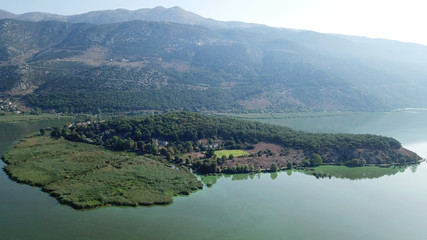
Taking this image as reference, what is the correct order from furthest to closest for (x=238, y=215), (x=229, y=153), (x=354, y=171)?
(x=229, y=153) → (x=354, y=171) → (x=238, y=215)

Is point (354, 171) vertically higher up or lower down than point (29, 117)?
higher up

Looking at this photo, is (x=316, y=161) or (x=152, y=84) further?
(x=152, y=84)

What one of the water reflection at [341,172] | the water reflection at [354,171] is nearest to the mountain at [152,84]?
the water reflection at [341,172]

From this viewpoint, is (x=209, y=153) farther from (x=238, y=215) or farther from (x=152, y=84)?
(x=152, y=84)

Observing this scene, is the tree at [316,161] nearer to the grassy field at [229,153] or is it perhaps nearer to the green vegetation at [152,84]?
the grassy field at [229,153]

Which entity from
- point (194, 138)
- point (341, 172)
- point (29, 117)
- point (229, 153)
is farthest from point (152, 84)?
point (341, 172)

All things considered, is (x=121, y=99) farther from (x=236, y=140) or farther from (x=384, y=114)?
(x=384, y=114)

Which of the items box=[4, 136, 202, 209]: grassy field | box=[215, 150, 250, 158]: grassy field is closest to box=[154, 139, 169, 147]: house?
box=[4, 136, 202, 209]: grassy field

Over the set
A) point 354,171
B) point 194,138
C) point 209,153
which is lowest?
point 354,171
